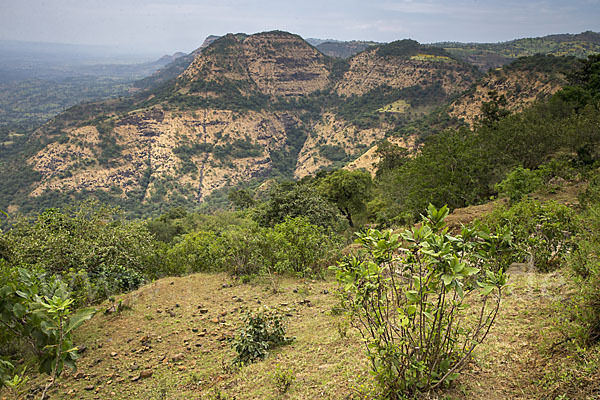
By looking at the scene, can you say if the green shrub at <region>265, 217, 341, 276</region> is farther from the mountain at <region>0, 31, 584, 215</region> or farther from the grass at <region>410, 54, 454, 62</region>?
the grass at <region>410, 54, 454, 62</region>

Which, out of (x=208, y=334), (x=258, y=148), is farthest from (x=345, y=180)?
(x=258, y=148)

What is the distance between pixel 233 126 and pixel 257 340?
112859 mm

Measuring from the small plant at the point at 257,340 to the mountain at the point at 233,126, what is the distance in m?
58.5

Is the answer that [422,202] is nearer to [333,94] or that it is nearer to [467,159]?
[467,159]

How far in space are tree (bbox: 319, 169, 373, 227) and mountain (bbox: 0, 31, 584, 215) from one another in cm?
3913

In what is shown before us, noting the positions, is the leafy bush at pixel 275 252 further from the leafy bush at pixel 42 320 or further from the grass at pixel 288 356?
the leafy bush at pixel 42 320

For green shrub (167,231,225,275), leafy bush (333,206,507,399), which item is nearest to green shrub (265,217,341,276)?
green shrub (167,231,225,275)

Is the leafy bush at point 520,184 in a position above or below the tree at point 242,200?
above

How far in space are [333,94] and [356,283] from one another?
139153 millimetres

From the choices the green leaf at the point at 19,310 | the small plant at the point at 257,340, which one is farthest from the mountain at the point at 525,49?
the green leaf at the point at 19,310

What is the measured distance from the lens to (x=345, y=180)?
2230 centimetres

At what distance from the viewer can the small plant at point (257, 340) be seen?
16.1 feet

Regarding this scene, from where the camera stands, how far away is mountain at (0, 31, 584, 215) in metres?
84.4

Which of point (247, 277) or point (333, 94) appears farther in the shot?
point (333, 94)
